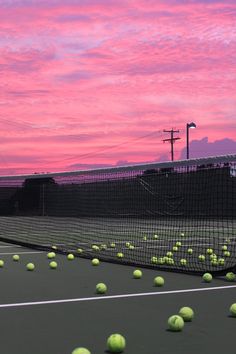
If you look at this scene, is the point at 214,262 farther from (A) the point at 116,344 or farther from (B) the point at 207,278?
(A) the point at 116,344

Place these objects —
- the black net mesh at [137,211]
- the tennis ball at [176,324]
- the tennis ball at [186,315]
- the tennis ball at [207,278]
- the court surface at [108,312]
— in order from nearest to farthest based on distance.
→ the court surface at [108,312] < the tennis ball at [176,324] < the tennis ball at [186,315] < the tennis ball at [207,278] < the black net mesh at [137,211]

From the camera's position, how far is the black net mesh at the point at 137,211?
1281 cm

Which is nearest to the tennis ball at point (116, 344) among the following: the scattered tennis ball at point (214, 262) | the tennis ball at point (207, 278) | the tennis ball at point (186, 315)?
the tennis ball at point (186, 315)

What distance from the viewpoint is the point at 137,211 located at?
18.3 m

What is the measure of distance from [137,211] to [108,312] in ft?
39.2

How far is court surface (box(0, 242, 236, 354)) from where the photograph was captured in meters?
5.00

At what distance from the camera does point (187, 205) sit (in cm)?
1997

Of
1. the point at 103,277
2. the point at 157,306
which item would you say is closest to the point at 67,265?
the point at 103,277

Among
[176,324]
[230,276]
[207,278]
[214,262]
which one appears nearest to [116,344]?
[176,324]

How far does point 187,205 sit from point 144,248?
5651 mm

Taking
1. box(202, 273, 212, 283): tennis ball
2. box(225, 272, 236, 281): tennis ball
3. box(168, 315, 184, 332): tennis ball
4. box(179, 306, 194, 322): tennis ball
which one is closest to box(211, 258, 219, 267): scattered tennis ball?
box(225, 272, 236, 281): tennis ball

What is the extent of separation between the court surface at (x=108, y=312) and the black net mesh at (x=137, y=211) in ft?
6.59

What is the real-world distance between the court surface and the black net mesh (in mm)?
2010

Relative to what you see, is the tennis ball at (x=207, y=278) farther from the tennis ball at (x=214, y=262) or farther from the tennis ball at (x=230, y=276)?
the tennis ball at (x=214, y=262)
